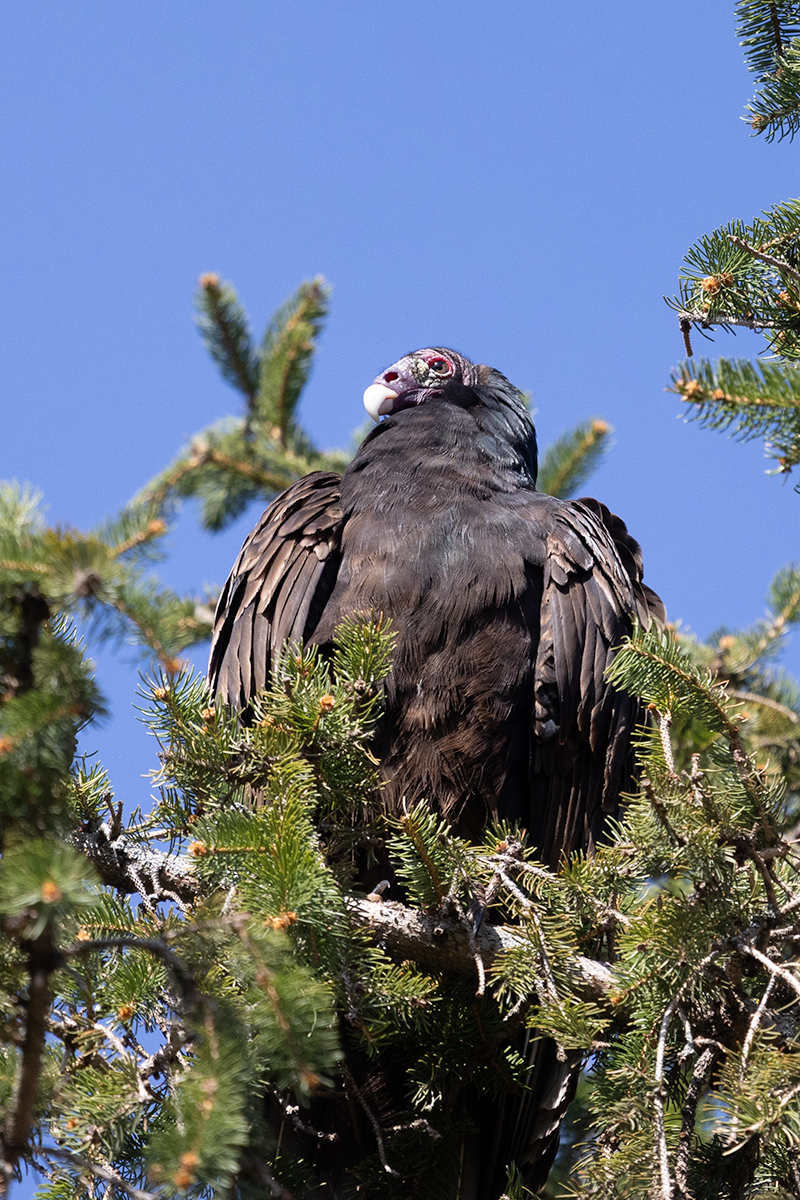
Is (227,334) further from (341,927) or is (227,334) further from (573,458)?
(341,927)

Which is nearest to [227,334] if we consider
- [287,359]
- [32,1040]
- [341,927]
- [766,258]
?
[287,359]

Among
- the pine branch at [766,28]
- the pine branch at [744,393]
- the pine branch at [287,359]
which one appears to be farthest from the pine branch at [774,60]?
the pine branch at [287,359]

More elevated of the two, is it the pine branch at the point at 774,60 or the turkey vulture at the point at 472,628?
the pine branch at the point at 774,60

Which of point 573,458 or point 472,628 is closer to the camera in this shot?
point 472,628

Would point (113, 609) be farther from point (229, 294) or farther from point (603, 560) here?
point (229, 294)

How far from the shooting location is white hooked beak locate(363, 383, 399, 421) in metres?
4.19

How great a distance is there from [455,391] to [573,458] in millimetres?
855

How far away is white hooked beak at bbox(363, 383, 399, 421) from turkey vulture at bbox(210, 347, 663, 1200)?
25.5 inches

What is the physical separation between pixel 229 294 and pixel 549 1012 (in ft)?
11.2

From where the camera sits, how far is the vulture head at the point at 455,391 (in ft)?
12.9

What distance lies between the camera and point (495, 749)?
3.12m

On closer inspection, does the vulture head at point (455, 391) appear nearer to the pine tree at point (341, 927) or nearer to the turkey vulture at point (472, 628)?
the turkey vulture at point (472, 628)

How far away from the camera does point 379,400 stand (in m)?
4.19

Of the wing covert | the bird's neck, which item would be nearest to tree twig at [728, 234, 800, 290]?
the bird's neck
